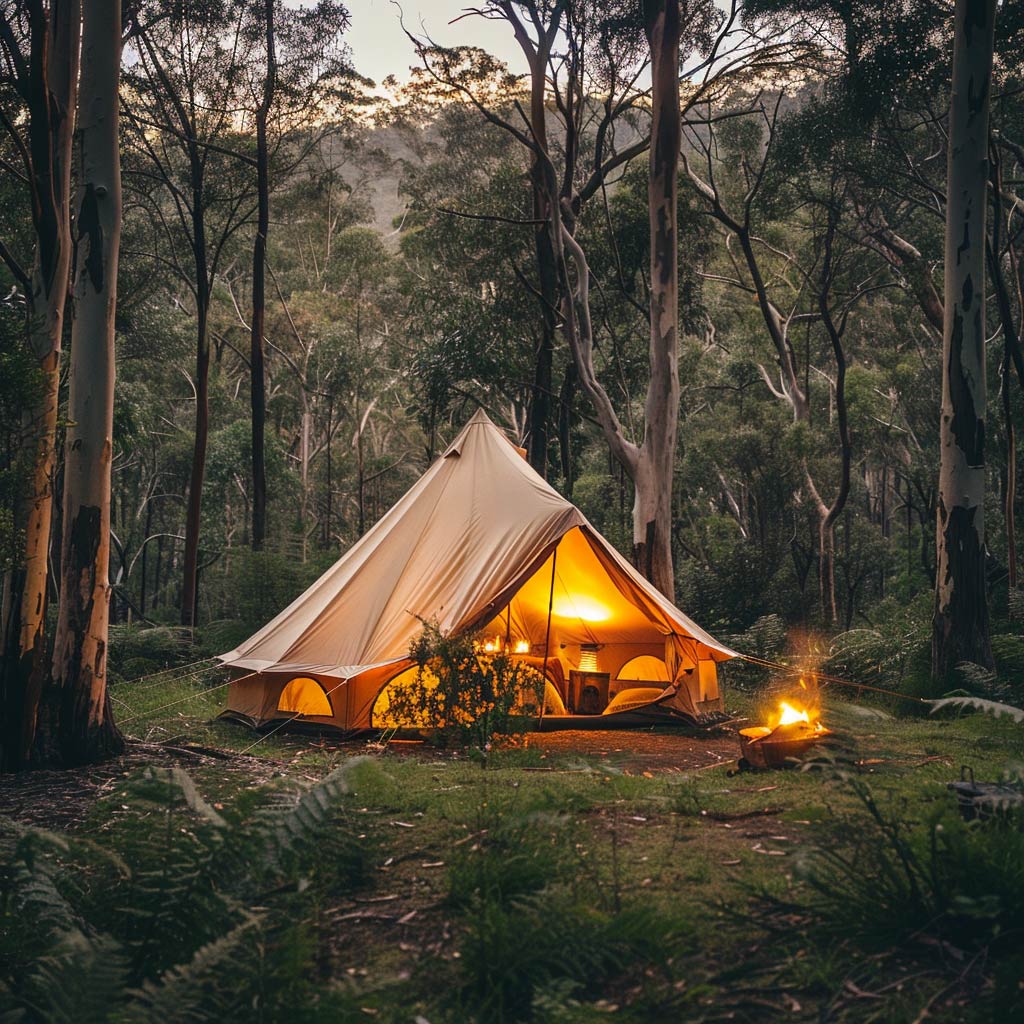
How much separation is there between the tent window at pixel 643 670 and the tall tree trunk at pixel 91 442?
4661 millimetres

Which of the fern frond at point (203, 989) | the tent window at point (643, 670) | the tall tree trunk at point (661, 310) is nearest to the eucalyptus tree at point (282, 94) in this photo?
the tall tree trunk at point (661, 310)

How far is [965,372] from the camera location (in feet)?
30.1

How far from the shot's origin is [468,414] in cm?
1995

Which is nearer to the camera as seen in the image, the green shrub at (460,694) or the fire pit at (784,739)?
the fire pit at (784,739)

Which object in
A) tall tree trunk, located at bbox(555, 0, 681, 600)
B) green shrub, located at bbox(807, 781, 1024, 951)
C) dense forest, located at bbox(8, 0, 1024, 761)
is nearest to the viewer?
green shrub, located at bbox(807, 781, 1024, 951)

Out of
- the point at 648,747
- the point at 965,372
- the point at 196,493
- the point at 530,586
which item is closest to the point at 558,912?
the point at 648,747

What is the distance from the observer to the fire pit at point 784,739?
5266 millimetres

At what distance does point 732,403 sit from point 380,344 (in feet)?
31.1

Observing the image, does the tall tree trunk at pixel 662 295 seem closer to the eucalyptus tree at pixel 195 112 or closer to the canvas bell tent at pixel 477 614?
the canvas bell tent at pixel 477 614

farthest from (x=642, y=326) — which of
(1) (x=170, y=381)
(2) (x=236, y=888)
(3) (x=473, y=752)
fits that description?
(2) (x=236, y=888)

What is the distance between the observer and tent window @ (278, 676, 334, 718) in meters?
7.68

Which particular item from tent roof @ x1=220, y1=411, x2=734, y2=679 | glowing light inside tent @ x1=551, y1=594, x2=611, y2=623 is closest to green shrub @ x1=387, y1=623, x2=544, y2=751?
tent roof @ x1=220, y1=411, x2=734, y2=679

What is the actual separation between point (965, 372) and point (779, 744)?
17.2ft

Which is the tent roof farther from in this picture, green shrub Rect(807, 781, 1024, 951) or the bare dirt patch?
green shrub Rect(807, 781, 1024, 951)
